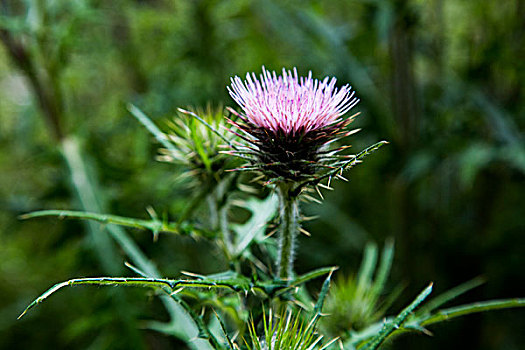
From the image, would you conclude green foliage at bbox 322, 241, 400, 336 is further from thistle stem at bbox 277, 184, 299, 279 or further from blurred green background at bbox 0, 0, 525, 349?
blurred green background at bbox 0, 0, 525, 349

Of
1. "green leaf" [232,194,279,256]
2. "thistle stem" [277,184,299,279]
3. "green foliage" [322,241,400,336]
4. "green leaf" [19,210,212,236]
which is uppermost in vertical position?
"green leaf" [19,210,212,236]

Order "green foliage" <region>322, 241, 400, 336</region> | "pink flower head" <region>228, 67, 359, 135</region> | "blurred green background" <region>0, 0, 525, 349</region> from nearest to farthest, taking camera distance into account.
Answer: "pink flower head" <region>228, 67, 359, 135</region> → "green foliage" <region>322, 241, 400, 336</region> → "blurred green background" <region>0, 0, 525, 349</region>

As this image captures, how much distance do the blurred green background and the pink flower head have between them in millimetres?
633

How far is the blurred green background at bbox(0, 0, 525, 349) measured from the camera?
1.24 metres

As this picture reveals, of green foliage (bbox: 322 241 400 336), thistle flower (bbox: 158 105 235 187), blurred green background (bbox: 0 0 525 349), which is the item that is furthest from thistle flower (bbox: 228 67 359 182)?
blurred green background (bbox: 0 0 525 349)

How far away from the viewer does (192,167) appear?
0.68 meters

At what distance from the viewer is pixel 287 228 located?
0.58m

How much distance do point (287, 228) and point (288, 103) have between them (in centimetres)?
17

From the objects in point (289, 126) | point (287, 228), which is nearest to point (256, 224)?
point (287, 228)

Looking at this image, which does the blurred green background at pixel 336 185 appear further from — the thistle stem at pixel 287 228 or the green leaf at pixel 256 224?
the thistle stem at pixel 287 228

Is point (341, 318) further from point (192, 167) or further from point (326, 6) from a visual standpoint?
point (326, 6)

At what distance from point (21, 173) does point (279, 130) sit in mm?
2202

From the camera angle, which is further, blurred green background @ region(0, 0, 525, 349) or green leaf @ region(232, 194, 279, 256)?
blurred green background @ region(0, 0, 525, 349)

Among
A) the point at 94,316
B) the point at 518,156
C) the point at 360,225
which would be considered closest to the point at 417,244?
the point at 360,225
